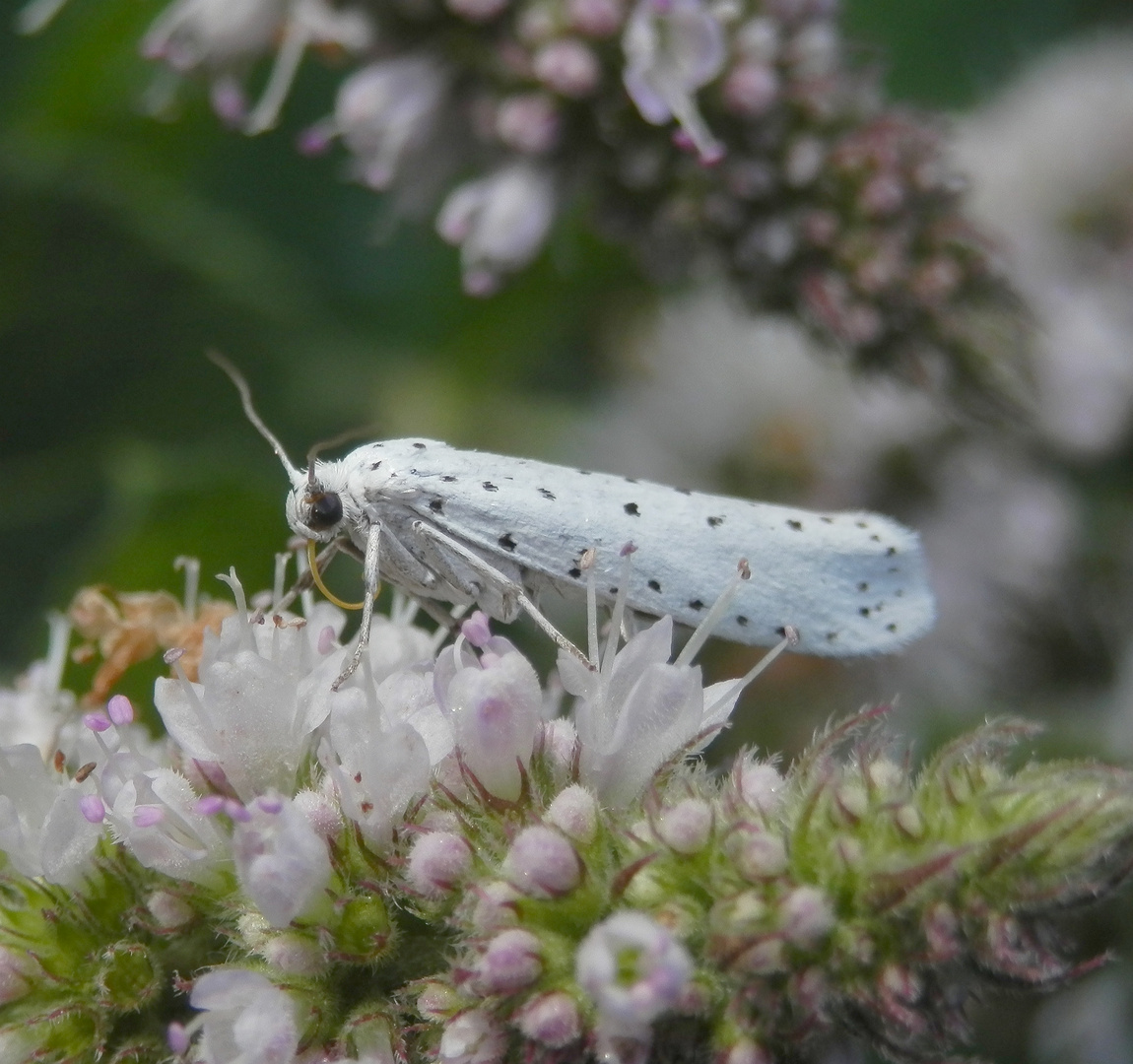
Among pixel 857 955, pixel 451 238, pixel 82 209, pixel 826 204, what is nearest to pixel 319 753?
pixel 857 955

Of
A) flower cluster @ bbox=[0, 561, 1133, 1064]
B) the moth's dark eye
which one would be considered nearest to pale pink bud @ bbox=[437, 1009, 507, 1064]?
flower cluster @ bbox=[0, 561, 1133, 1064]

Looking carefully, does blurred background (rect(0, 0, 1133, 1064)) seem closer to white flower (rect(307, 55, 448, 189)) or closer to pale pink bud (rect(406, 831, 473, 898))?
white flower (rect(307, 55, 448, 189))

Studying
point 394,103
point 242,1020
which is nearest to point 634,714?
point 242,1020

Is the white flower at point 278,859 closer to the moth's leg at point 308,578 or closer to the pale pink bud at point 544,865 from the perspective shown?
the pale pink bud at point 544,865

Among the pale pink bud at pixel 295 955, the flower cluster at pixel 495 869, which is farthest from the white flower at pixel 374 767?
the pale pink bud at pixel 295 955

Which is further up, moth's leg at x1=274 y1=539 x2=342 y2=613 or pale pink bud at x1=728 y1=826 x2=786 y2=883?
pale pink bud at x1=728 y1=826 x2=786 y2=883

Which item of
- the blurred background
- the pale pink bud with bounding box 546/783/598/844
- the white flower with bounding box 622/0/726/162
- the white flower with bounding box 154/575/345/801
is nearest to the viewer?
the pale pink bud with bounding box 546/783/598/844

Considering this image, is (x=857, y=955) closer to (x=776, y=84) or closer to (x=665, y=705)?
(x=665, y=705)
